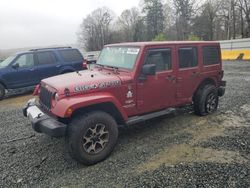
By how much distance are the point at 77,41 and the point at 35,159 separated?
7889 cm

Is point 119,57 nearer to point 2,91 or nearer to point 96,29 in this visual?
point 2,91

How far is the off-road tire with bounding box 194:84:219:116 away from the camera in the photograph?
6250mm

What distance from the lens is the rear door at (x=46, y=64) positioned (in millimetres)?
10430

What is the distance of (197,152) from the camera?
4488 mm

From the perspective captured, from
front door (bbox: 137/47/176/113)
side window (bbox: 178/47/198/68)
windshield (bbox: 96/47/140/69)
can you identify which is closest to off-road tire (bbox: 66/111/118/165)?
front door (bbox: 137/47/176/113)

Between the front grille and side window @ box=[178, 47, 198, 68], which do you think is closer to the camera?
the front grille

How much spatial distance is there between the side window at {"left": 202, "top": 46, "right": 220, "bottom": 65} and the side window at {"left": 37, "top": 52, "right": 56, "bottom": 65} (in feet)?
22.0

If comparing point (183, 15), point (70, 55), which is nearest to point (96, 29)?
point (183, 15)

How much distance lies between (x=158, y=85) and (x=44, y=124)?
2.34m

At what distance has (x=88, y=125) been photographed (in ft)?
13.4

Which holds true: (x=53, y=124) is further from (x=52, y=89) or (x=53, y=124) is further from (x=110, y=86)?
(x=110, y=86)

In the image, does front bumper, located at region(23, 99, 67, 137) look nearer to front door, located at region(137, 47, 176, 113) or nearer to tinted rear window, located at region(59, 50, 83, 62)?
front door, located at region(137, 47, 176, 113)

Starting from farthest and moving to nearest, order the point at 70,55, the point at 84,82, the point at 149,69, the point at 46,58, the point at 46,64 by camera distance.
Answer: the point at 70,55, the point at 46,58, the point at 46,64, the point at 149,69, the point at 84,82

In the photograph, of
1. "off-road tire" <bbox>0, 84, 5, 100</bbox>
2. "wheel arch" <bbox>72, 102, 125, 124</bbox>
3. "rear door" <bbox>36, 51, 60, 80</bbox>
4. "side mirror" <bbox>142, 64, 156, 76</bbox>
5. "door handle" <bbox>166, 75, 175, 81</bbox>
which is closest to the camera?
→ "wheel arch" <bbox>72, 102, 125, 124</bbox>
